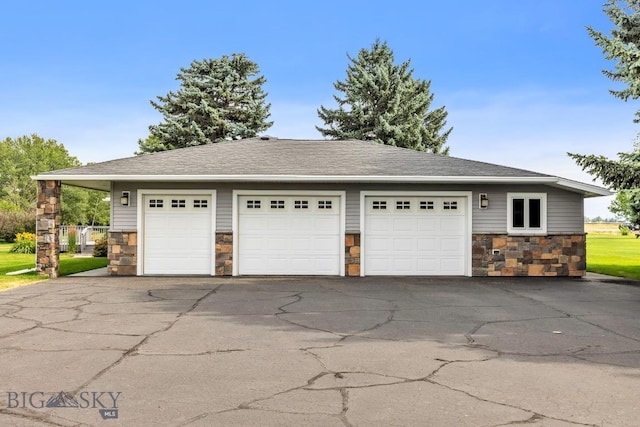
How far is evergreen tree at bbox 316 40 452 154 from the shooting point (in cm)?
3288

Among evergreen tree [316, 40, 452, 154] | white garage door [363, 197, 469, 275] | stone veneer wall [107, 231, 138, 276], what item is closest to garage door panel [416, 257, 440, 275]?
white garage door [363, 197, 469, 275]

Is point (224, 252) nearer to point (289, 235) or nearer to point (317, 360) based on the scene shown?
point (289, 235)

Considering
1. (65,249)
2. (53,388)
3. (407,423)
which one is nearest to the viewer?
(407,423)

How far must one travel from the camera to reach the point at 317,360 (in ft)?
17.0

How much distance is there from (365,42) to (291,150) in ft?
71.3

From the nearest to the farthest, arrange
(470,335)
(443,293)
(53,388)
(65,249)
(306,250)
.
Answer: (53,388)
(470,335)
(443,293)
(306,250)
(65,249)

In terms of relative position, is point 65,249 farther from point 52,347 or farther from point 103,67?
point 52,347

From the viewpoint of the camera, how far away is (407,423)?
3.53 m

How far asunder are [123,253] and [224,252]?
2.63m

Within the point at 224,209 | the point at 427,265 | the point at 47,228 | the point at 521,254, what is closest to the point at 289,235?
the point at 224,209

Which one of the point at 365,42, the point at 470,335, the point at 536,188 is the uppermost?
the point at 365,42

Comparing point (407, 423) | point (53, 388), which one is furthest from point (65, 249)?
point (407, 423)

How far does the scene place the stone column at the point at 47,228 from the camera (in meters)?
12.6

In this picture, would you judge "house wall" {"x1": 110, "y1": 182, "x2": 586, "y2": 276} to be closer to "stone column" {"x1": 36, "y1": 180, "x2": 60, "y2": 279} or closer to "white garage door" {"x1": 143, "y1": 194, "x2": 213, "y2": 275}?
"white garage door" {"x1": 143, "y1": 194, "x2": 213, "y2": 275}
